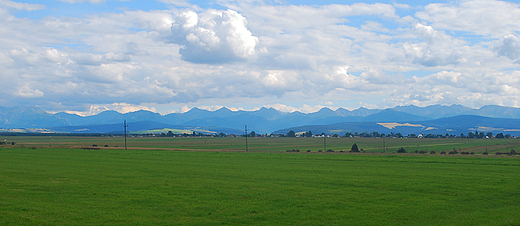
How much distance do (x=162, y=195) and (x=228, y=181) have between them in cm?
741

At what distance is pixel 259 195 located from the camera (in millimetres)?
21656

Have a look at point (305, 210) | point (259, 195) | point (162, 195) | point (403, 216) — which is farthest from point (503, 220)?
point (162, 195)

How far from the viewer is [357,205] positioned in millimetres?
18844

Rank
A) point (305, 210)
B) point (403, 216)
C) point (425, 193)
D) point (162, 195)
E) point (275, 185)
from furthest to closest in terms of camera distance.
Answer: point (275, 185) → point (425, 193) → point (162, 195) → point (305, 210) → point (403, 216)

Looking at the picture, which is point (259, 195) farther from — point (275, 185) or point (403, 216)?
point (403, 216)

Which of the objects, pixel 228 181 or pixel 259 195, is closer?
pixel 259 195

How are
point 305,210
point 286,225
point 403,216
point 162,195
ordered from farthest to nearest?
point 162,195
point 305,210
point 403,216
point 286,225

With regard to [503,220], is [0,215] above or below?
above

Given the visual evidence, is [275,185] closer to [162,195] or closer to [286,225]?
[162,195]

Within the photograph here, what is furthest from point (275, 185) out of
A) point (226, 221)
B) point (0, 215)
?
point (0, 215)

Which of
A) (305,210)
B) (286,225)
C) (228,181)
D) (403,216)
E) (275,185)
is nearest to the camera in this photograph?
(286,225)

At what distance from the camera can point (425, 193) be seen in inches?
902

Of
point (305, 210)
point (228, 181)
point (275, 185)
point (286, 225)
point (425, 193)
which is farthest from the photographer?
point (228, 181)

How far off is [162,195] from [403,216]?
42.2 feet
